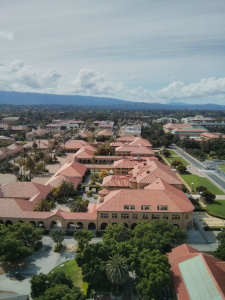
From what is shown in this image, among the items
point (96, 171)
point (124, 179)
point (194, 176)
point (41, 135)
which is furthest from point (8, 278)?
point (41, 135)

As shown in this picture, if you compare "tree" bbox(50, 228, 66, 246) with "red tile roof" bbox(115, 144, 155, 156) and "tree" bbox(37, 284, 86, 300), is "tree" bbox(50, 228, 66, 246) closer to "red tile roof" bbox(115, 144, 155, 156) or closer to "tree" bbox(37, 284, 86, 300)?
"tree" bbox(37, 284, 86, 300)

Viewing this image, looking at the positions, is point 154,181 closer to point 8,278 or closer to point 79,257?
point 79,257

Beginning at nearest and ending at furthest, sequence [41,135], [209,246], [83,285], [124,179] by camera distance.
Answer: [83,285]
[209,246]
[124,179]
[41,135]

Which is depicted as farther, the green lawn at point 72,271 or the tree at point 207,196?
the tree at point 207,196

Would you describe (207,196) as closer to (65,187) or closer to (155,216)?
(155,216)

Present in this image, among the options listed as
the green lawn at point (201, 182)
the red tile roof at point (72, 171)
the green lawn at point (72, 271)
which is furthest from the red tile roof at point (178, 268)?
the red tile roof at point (72, 171)

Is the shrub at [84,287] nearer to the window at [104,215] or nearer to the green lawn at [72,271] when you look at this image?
the green lawn at [72,271]
